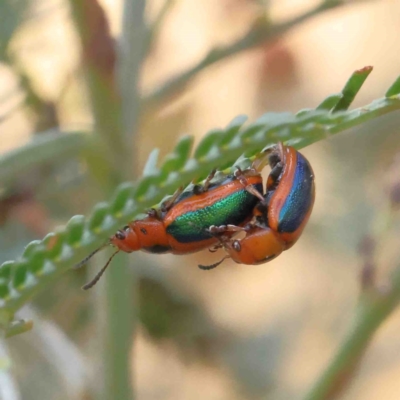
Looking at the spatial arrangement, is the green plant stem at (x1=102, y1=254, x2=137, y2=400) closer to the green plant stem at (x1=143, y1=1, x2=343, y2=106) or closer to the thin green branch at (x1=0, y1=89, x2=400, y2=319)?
the green plant stem at (x1=143, y1=1, x2=343, y2=106)

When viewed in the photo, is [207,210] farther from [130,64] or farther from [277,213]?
[130,64]

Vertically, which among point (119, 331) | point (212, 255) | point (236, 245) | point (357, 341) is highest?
point (236, 245)

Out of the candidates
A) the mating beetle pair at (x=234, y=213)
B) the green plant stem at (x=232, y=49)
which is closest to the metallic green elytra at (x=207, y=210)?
the mating beetle pair at (x=234, y=213)

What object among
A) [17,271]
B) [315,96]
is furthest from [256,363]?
[17,271]

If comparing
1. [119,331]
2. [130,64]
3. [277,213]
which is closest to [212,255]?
[119,331]

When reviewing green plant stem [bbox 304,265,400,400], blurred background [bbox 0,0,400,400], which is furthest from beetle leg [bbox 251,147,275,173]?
blurred background [bbox 0,0,400,400]

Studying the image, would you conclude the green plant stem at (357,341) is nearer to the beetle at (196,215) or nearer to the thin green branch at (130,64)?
the beetle at (196,215)
